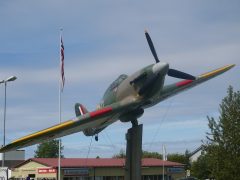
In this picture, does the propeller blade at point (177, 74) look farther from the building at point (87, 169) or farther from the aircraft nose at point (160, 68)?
the building at point (87, 169)

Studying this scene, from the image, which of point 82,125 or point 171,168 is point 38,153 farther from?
point 82,125

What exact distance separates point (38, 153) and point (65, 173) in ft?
200

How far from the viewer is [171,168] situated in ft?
249

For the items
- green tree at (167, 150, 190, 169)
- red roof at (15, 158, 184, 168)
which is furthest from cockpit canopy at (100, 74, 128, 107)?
green tree at (167, 150, 190, 169)

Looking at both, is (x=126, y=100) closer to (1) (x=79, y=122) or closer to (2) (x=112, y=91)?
(2) (x=112, y=91)

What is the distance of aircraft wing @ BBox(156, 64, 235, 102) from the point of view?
67.9 feet

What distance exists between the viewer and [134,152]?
19484mm

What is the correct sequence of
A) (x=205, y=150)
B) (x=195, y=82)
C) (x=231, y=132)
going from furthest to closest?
1. (x=205, y=150)
2. (x=231, y=132)
3. (x=195, y=82)

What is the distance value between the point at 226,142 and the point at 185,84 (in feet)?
38.0

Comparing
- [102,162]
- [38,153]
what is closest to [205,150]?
[102,162]

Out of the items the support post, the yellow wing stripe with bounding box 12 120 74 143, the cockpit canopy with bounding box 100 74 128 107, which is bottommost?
the support post

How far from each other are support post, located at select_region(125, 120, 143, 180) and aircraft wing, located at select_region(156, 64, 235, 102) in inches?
71.2

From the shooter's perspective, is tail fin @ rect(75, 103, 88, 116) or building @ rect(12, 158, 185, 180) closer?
tail fin @ rect(75, 103, 88, 116)

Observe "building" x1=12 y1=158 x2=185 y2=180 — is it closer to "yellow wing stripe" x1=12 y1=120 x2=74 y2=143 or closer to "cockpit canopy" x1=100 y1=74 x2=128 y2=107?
"cockpit canopy" x1=100 y1=74 x2=128 y2=107
